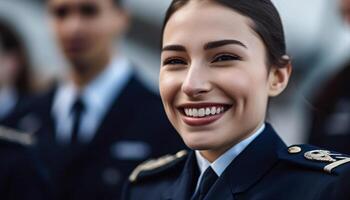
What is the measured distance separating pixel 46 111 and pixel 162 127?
0.52m

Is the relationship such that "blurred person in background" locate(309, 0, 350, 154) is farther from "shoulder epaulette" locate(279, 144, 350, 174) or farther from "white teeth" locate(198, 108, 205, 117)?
"white teeth" locate(198, 108, 205, 117)

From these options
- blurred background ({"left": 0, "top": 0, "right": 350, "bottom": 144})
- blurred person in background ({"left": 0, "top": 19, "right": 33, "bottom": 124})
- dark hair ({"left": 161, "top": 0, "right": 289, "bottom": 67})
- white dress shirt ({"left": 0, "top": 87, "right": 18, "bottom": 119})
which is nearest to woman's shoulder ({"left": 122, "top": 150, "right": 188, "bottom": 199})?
dark hair ({"left": 161, "top": 0, "right": 289, "bottom": 67})

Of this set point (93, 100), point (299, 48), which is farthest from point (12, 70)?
point (93, 100)

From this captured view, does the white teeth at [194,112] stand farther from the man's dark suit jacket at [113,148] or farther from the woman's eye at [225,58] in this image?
the man's dark suit jacket at [113,148]

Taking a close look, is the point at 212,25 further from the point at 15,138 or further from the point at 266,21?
the point at 15,138

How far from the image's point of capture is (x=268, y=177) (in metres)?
1.83

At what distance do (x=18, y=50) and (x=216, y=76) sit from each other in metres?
3.16

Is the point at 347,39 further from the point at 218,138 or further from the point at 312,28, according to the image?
the point at 218,138

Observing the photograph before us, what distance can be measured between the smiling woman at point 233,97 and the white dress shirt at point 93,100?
1.27 meters

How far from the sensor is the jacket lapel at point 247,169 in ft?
5.98

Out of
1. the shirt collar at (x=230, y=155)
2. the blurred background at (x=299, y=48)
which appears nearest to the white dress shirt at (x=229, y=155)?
the shirt collar at (x=230, y=155)

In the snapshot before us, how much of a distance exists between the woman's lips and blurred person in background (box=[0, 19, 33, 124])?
2911 millimetres

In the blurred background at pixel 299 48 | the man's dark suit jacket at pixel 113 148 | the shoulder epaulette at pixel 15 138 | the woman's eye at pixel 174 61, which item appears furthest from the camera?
the blurred background at pixel 299 48

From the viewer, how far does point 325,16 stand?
4102 millimetres
